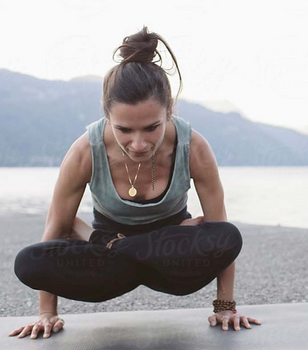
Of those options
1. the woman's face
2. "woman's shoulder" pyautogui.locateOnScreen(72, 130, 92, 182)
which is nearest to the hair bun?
the woman's face

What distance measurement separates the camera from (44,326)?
1677 millimetres

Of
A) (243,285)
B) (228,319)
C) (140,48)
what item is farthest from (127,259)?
(243,285)

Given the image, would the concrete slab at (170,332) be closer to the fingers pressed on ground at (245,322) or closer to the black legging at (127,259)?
the fingers pressed on ground at (245,322)

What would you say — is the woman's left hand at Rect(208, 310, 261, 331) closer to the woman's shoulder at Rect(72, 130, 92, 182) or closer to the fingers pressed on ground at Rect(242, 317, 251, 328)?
the fingers pressed on ground at Rect(242, 317, 251, 328)

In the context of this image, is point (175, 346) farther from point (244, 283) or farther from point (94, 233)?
point (244, 283)

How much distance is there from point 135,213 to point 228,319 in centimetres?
50

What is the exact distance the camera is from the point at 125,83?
1.51 m

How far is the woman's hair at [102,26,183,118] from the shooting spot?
149 cm

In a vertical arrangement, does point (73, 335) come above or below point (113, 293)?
below

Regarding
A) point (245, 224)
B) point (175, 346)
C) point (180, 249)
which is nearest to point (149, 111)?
point (180, 249)

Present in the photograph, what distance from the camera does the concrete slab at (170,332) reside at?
155cm

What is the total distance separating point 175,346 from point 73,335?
372 mm

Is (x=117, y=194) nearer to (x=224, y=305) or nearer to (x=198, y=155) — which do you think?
(x=198, y=155)

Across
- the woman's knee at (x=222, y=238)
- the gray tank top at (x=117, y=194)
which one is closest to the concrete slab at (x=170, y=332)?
the woman's knee at (x=222, y=238)
